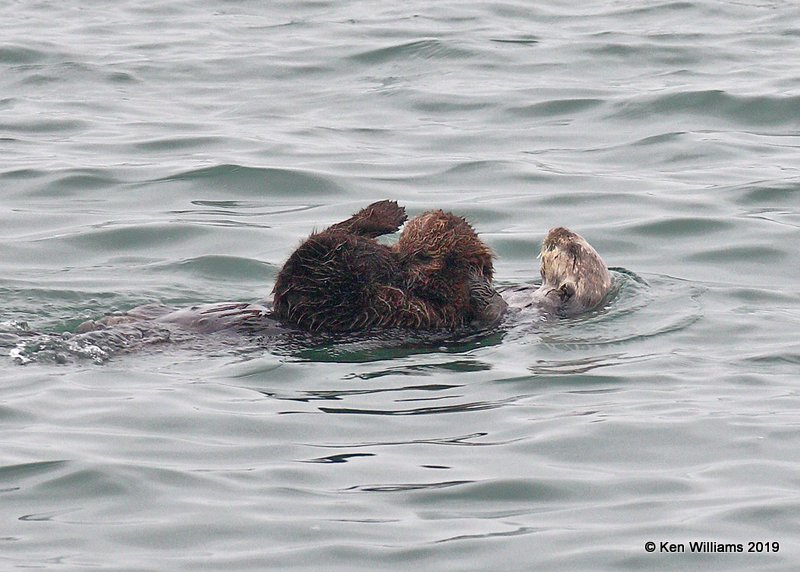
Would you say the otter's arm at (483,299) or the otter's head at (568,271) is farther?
the otter's head at (568,271)

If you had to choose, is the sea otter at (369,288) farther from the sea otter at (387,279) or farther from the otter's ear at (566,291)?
the otter's ear at (566,291)

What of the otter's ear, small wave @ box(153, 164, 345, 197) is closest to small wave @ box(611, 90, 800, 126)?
small wave @ box(153, 164, 345, 197)

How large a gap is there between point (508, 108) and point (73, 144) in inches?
143

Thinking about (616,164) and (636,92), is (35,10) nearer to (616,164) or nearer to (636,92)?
(636,92)

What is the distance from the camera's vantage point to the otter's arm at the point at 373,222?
6258mm

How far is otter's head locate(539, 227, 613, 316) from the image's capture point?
655cm

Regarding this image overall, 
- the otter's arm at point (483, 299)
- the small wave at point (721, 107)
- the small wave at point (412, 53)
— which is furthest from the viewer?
the small wave at point (412, 53)

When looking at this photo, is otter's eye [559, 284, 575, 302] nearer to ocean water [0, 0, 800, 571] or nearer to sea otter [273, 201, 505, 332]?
ocean water [0, 0, 800, 571]

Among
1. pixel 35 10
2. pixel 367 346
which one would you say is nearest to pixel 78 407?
pixel 367 346

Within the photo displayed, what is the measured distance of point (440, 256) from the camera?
19.9 feet

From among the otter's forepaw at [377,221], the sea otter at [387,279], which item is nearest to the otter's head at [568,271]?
the sea otter at [387,279]

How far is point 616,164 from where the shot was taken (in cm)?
1013

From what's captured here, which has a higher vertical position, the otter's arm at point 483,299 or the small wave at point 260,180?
the small wave at point 260,180

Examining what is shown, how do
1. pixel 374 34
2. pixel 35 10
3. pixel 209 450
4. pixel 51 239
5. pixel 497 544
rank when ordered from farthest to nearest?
1. pixel 35 10
2. pixel 374 34
3. pixel 51 239
4. pixel 209 450
5. pixel 497 544
